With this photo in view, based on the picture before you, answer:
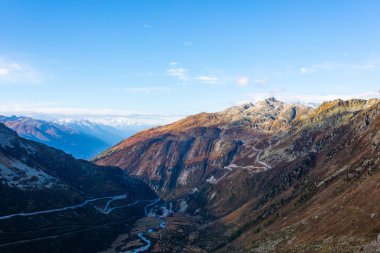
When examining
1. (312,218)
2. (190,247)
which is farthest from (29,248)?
(312,218)

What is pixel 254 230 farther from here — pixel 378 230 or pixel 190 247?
pixel 378 230

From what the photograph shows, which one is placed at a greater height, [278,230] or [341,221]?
[341,221]

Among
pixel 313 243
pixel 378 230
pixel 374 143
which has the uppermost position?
pixel 374 143

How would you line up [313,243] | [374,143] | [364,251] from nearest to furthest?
[364,251]
[313,243]
[374,143]

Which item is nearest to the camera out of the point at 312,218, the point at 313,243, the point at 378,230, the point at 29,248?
the point at 378,230

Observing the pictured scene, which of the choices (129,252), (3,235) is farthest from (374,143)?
(3,235)

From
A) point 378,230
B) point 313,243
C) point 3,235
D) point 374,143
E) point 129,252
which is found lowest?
point 129,252

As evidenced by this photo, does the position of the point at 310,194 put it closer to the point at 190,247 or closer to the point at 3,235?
the point at 190,247

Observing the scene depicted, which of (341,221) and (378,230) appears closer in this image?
(378,230)

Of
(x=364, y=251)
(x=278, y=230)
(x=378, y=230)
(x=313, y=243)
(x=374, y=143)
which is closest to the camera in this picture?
(x=364, y=251)
